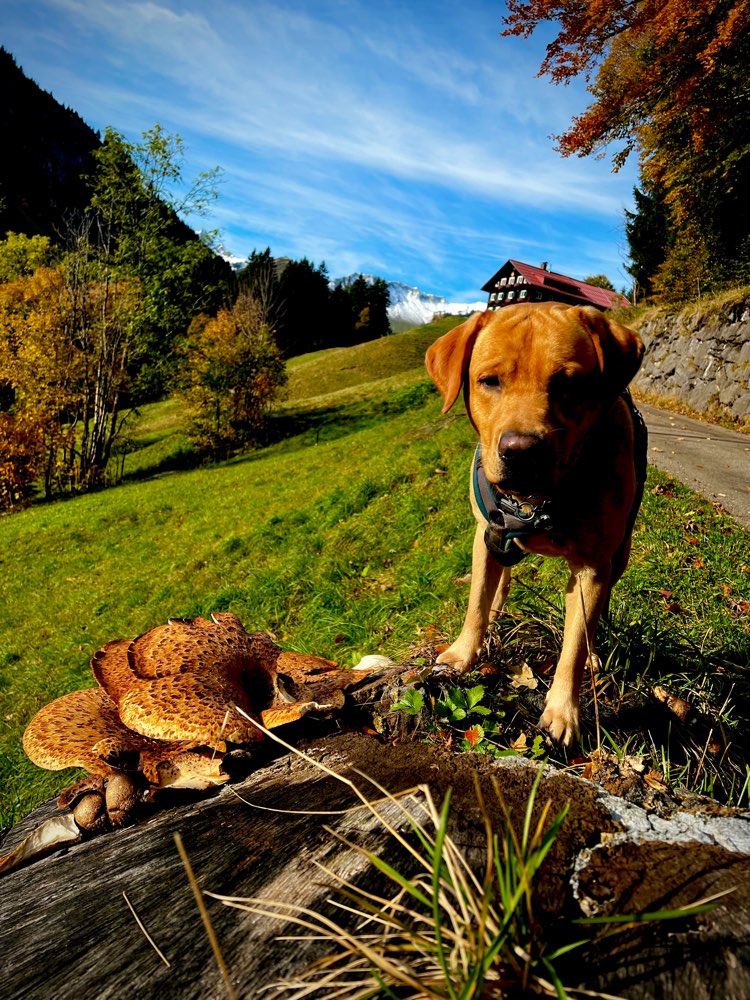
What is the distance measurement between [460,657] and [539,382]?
1.44 meters

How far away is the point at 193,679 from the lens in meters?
2.19

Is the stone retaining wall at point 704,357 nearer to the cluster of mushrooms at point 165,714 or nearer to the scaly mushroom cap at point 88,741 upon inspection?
the cluster of mushrooms at point 165,714

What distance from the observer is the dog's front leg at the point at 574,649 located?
7.61 ft

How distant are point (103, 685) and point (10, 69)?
200m

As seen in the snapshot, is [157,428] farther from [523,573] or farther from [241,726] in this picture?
[241,726]

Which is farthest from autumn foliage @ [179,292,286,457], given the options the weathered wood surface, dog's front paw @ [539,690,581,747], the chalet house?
the weathered wood surface

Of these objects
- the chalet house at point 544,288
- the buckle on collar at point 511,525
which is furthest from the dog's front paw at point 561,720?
the chalet house at point 544,288

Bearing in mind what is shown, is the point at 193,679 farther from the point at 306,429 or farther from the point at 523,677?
the point at 306,429

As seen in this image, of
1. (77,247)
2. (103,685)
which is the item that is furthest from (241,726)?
(77,247)

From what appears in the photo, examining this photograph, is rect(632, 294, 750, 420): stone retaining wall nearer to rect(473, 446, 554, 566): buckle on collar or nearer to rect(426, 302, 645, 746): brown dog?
rect(426, 302, 645, 746): brown dog

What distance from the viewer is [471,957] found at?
0.95 m

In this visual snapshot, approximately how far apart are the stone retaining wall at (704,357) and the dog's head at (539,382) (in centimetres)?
1496

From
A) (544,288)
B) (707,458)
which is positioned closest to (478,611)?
(707,458)

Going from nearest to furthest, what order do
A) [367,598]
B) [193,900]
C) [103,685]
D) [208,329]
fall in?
1. [193,900]
2. [103,685]
3. [367,598]
4. [208,329]
